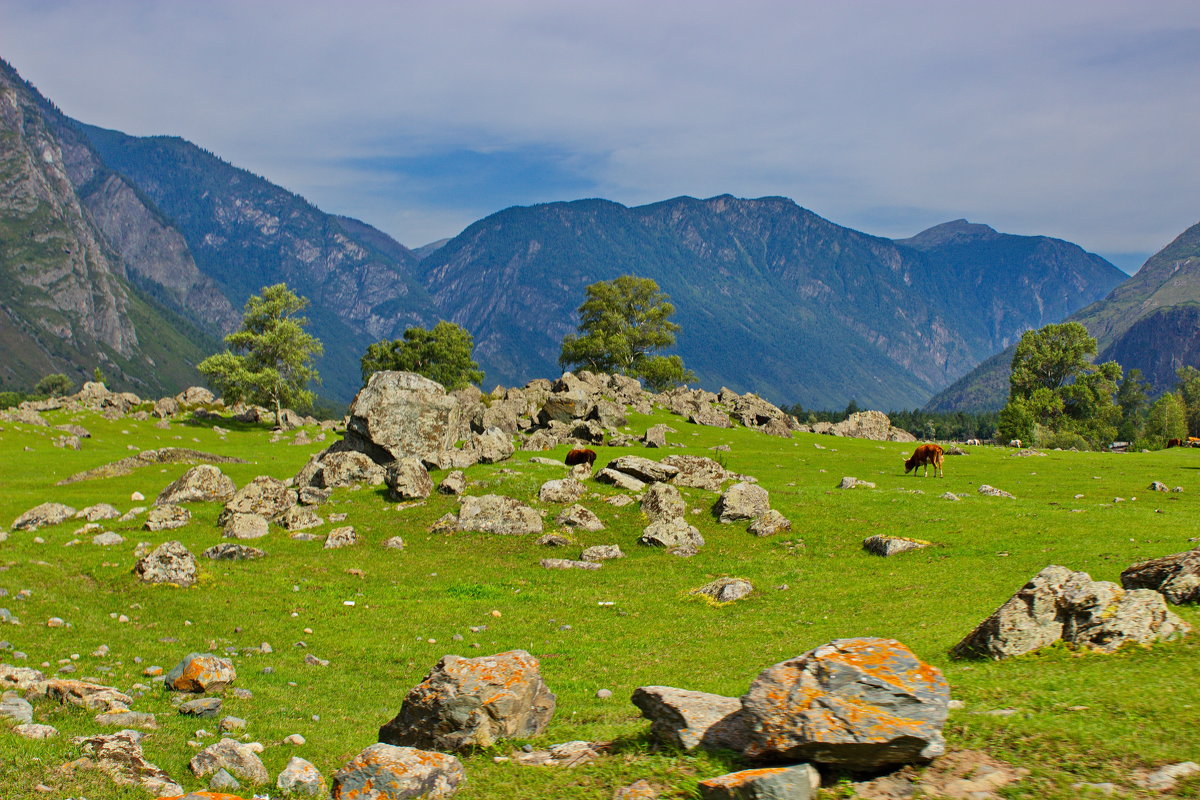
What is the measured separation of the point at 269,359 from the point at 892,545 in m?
85.0

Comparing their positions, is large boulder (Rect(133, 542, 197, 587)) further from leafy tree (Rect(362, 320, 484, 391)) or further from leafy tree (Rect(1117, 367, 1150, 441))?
leafy tree (Rect(1117, 367, 1150, 441))

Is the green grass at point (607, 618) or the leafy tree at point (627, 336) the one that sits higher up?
the leafy tree at point (627, 336)

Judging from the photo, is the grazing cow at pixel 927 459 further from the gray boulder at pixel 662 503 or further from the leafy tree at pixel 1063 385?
the leafy tree at pixel 1063 385

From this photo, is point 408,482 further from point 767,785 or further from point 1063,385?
point 1063,385

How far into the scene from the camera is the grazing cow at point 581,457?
47.9 meters

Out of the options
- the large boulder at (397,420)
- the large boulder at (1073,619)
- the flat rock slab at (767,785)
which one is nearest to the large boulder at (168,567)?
the large boulder at (397,420)

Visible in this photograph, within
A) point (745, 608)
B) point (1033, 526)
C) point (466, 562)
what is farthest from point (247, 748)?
point (1033, 526)

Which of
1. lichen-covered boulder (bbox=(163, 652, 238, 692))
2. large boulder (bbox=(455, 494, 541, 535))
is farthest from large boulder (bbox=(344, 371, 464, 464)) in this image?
lichen-covered boulder (bbox=(163, 652, 238, 692))

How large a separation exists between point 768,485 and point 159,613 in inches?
1268

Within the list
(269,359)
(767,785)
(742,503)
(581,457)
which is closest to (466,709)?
(767,785)

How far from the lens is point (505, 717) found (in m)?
12.3

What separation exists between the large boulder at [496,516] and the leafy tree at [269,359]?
2452 inches

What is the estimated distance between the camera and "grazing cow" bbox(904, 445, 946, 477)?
4931cm

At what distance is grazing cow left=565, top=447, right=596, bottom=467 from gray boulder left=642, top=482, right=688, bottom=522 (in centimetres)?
1218
